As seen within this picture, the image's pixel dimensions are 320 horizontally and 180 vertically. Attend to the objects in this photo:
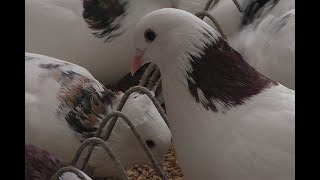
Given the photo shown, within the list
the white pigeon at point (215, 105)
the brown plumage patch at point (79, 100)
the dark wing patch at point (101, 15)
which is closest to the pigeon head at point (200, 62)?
the white pigeon at point (215, 105)

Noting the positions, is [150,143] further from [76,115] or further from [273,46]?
[273,46]

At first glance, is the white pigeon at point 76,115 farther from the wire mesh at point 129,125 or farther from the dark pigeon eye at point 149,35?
the dark pigeon eye at point 149,35

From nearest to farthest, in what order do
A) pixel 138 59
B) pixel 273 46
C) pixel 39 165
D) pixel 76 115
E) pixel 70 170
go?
pixel 70 170, pixel 39 165, pixel 138 59, pixel 76 115, pixel 273 46

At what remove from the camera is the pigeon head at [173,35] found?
40.8 inches

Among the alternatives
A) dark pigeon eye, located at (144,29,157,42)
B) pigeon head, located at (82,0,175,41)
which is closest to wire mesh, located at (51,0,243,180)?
dark pigeon eye, located at (144,29,157,42)

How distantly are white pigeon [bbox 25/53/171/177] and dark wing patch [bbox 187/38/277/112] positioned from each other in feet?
1.17

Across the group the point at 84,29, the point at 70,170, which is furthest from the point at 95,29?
the point at 70,170

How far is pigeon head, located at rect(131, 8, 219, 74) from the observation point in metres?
1.04

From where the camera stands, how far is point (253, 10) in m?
1.61

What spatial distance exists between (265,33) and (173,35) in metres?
0.54

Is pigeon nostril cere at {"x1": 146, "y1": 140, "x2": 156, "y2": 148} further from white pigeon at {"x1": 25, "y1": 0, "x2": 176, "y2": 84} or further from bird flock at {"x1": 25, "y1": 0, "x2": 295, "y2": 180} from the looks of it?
white pigeon at {"x1": 25, "y1": 0, "x2": 176, "y2": 84}
